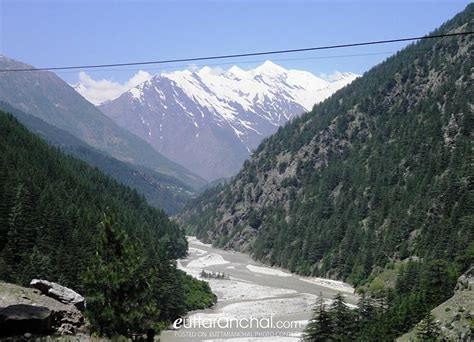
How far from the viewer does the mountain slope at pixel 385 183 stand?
108375 mm

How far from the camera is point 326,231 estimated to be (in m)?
140

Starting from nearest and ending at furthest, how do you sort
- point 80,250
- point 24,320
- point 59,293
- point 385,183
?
point 24,320
point 59,293
point 80,250
point 385,183

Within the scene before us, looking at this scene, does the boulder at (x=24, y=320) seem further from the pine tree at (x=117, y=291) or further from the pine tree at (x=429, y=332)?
the pine tree at (x=429, y=332)

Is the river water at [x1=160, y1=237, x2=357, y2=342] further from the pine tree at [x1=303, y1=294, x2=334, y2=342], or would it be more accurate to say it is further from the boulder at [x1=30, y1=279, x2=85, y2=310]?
the boulder at [x1=30, y1=279, x2=85, y2=310]

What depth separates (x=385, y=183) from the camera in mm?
138375

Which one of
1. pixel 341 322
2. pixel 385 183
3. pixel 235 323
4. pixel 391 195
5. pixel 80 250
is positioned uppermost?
pixel 385 183

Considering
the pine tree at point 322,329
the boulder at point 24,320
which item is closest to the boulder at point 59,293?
the boulder at point 24,320

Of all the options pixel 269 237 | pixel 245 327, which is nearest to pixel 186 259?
pixel 269 237

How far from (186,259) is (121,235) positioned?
118 m

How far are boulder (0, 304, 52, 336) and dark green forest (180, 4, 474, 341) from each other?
3174 cm

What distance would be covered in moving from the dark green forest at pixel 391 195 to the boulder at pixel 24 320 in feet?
Result: 104

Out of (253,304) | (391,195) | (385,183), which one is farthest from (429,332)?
(385,183)

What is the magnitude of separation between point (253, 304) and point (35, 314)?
64057 mm

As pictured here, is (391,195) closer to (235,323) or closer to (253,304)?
(253,304)
